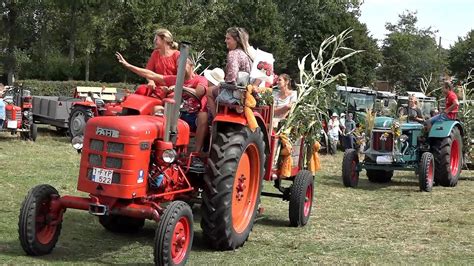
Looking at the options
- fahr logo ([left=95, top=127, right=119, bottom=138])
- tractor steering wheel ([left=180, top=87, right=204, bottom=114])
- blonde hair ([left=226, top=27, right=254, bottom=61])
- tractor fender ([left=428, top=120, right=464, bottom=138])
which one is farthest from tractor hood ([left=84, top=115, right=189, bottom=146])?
tractor fender ([left=428, top=120, right=464, bottom=138])

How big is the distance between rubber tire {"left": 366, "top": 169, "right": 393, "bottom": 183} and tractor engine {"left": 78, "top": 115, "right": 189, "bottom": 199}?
27.8 ft

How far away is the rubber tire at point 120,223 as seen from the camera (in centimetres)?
719

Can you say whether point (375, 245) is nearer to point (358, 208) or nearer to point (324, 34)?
point (358, 208)

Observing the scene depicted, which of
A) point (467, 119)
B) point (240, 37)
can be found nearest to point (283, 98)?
point (240, 37)

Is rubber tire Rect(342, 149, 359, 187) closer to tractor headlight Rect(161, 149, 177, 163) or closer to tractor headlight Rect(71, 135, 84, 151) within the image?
tractor headlight Rect(161, 149, 177, 163)

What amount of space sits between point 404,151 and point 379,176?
43.8 inches

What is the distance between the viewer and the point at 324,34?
47906 mm

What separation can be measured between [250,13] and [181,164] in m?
36.9

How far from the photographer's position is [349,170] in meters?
12.6

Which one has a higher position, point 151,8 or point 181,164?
point 151,8

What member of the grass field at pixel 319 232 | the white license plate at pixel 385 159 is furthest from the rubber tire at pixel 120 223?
the white license plate at pixel 385 159

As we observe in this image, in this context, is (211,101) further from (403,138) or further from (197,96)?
(403,138)

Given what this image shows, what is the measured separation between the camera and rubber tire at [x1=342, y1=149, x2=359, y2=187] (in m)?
12.6

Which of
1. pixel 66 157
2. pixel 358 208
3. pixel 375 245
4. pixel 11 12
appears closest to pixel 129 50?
pixel 11 12
